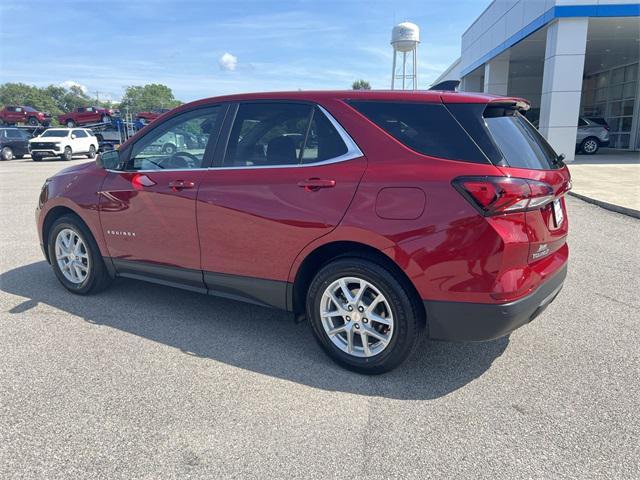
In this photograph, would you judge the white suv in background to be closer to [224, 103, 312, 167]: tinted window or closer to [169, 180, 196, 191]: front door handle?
[169, 180, 196, 191]: front door handle

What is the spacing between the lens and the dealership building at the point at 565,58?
16594 mm

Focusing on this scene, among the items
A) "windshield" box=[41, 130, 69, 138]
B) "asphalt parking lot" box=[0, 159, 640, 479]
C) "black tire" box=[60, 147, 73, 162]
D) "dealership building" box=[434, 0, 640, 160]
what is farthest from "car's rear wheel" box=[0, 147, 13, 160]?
"asphalt parking lot" box=[0, 159, 640, 479]

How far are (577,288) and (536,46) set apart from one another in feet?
68.4

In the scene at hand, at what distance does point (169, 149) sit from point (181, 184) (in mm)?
460

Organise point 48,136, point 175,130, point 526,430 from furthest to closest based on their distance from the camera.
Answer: point 48,136 → point 175,130 → point 526,430

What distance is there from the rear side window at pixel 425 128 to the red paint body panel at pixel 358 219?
5 centimetres

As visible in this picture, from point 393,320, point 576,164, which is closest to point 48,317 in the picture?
point 393,320

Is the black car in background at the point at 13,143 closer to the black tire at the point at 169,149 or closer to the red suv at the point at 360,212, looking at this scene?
the red suv at the point at 360,212

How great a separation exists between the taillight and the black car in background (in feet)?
102

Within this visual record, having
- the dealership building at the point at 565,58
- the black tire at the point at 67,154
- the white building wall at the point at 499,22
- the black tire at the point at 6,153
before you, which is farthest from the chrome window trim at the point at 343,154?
the black tire at the point at 6,153

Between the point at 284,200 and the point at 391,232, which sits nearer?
the point at 391,232

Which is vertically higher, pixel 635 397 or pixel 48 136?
pixel 48 136

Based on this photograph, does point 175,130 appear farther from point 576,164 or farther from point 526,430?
point 576,164

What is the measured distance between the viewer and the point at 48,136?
26.4 m
